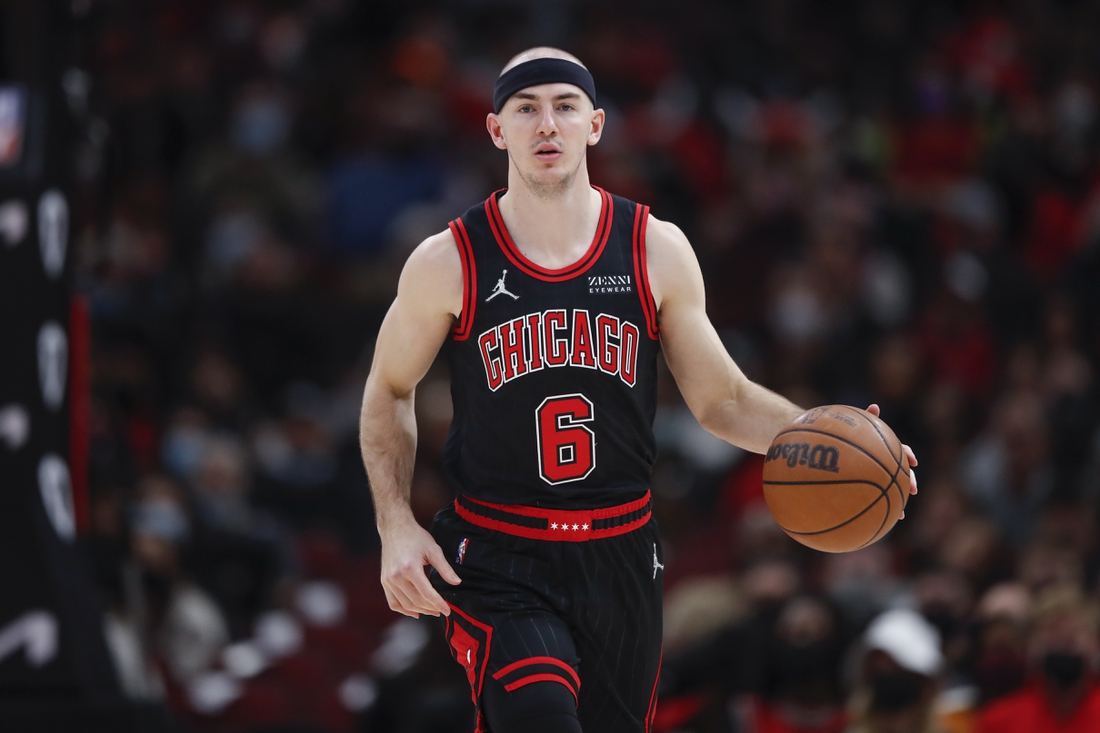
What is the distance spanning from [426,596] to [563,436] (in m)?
0.75

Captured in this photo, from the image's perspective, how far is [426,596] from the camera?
197 inches

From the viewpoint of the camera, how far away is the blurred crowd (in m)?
8.68

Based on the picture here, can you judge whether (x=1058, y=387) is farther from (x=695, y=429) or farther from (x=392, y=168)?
(x=392, y=168)

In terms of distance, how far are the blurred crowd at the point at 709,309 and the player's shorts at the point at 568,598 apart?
2387 millimetres

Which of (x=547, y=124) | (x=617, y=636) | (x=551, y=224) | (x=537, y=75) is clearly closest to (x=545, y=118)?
(x=547, y=124)

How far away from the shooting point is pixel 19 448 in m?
6.76

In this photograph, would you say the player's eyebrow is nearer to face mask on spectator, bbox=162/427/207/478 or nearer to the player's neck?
the player's neck

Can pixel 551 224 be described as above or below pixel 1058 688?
above

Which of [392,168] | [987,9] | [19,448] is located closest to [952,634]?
[19,448]

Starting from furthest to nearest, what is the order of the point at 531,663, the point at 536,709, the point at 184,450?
the point at 184,450 < the point at 531,663 < the point at 536,709

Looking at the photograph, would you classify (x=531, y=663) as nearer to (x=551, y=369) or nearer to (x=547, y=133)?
(x=551, y=369)

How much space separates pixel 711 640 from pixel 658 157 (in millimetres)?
6901

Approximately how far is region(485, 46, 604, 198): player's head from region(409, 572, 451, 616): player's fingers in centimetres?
145

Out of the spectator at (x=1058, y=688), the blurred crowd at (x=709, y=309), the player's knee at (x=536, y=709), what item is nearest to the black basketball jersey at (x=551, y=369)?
the player's knee at (x=536, y=709)
